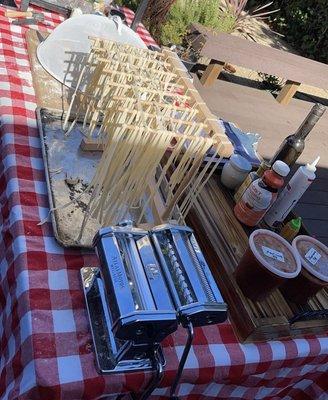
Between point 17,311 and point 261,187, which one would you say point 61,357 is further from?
point 261,187

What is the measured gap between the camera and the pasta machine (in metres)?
0.71

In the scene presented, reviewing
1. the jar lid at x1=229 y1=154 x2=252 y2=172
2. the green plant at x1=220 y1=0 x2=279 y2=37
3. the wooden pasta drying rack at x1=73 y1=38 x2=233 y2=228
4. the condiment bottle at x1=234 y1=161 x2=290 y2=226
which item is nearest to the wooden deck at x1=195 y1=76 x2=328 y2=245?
the jar lid at x1=229 y1=154 x2=252 y2=172

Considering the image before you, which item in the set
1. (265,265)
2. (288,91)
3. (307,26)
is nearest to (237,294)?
(265,265)

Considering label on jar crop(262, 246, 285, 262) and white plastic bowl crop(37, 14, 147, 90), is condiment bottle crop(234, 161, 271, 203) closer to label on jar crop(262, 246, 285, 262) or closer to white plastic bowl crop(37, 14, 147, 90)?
label on jar crop(262, 246, 285, 262)

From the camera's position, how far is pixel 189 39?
282 centimetres

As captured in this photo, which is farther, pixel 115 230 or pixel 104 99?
pixel 104 99

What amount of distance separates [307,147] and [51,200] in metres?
2.44

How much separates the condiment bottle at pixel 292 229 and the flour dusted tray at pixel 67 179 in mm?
362

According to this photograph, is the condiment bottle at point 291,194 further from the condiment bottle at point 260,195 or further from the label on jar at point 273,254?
the label on jar at point 273,254

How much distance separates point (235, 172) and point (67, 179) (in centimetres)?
50

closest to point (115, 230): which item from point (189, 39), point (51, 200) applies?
point (51, 200)

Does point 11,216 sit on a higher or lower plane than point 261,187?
lower

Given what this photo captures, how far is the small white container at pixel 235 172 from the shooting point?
1299 mm

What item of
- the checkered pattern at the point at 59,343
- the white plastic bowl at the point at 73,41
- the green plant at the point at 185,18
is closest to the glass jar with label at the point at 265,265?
the checkered pattern at the point at 59,343
